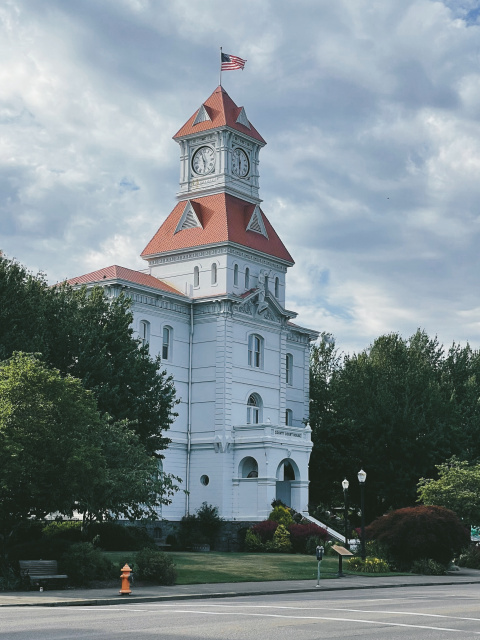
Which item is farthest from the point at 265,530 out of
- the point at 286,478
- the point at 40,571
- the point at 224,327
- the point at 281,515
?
the point at 40,571

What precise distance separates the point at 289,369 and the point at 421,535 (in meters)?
28.5

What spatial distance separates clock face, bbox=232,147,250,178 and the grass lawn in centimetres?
2992

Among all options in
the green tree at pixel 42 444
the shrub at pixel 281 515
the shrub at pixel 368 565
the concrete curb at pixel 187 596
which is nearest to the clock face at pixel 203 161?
the shrub at pixel 281 515

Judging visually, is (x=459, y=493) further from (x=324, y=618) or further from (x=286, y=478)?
(x=324, y=618)

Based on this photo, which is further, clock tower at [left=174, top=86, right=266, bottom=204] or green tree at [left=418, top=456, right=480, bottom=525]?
clock tower at [left=174, top=86, right=266, bottom=204]

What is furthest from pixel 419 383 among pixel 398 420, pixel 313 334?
pixel 313 334

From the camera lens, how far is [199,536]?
54.5 metres

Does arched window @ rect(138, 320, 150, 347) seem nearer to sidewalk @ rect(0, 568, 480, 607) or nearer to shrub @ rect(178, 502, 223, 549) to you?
shrub @ rect(178, 502, 223, 549)

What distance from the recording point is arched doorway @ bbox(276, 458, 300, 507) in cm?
5953

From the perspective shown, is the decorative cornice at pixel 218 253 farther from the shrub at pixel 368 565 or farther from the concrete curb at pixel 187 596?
the concrete curb at pixel 187 596

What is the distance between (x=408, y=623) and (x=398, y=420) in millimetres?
47123

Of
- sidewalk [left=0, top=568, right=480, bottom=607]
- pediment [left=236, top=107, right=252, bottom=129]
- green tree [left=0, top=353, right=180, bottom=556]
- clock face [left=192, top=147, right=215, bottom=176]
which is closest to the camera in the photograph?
sidewalk [left=0, top=568, right=480, bottom=607]

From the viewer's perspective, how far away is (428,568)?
134 feet

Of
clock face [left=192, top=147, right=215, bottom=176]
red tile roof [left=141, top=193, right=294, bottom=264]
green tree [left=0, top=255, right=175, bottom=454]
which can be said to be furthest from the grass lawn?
clock face [left=192, top=147, right=215, bottom=176]
